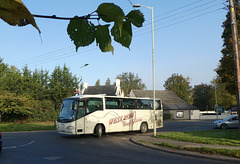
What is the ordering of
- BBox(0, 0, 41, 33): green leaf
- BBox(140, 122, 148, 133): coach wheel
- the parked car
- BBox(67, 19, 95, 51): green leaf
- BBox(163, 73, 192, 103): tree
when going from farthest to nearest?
BBox(163, 73, 192, 103): tree, the parked car, BBox(140, 122, 148, 133): coach wheel, BBox(67, 19, 95, 51): green leaf, BBox(0, 0, 41, 33): green leaf

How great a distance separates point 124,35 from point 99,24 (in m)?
0.17

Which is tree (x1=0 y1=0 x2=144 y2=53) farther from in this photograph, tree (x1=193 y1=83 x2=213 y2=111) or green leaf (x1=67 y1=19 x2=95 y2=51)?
tree (x1=193 y1=83 x2=213 y2=111)

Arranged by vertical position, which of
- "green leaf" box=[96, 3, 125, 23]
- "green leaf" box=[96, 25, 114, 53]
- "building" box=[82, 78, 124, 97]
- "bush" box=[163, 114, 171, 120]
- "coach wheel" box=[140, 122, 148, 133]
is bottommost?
"bush" box=[163, 114, 171, 120]

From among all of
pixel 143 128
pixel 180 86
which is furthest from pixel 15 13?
pixel 180 86

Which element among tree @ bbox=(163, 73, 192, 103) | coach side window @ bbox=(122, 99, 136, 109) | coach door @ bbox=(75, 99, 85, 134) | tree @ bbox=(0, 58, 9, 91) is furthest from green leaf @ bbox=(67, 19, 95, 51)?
tree @ bbox=(163, 73, 192, 103)

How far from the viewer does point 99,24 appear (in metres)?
1.37

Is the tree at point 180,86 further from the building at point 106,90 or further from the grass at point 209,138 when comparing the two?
the grass at point 209,138

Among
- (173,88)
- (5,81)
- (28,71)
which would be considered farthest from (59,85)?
(173,88)

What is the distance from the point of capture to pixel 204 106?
84.7 metres

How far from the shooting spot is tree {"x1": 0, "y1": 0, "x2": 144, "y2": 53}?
1.13 metres

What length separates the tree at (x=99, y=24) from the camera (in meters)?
1.13

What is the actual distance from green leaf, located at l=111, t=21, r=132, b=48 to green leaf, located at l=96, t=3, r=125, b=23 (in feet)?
0.35

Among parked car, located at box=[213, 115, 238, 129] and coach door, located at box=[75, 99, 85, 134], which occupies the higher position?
→ coach door, located at box=[75, 99, 85, 134]

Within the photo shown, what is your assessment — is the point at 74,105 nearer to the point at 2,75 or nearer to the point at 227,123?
the point at 227,123
